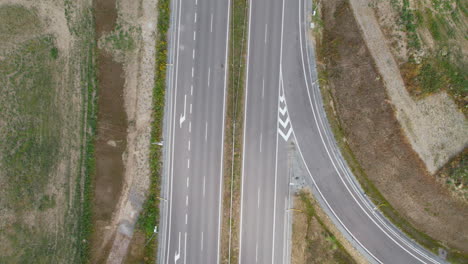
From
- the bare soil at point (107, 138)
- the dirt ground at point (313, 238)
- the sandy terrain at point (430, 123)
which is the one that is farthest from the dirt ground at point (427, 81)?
the bare soil at point (107, 138)

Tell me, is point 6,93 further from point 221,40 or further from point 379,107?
point 379,107

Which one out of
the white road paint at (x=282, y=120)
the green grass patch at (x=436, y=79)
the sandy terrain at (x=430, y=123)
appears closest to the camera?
the green grass patch at (x=436, y=79)

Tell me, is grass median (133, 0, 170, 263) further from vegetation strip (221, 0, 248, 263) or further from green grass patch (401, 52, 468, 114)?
green grass patch (401, 52, 468, 114)

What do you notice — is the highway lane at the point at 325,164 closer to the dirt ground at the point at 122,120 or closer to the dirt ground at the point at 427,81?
the dirt ground at the point at 427,81

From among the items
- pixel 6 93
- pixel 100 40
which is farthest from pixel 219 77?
pixel 6 93

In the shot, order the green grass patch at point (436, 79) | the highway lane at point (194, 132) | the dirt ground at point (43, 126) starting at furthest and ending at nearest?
the highway lane at point (194, 132)
the dirt ground at point (43, 126)
the green grass patch at point (436, 79)

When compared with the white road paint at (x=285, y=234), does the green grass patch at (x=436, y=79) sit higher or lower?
higher

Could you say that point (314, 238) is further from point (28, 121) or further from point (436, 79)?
point (28, 121)

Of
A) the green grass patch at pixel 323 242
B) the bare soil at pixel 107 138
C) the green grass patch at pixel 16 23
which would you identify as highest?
the green grass patch at pixel 16 23
